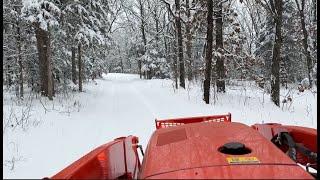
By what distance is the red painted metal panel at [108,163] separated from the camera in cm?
329

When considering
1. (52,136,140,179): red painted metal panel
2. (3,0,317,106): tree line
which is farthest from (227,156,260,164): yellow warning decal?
(3,0,317,106): tree line

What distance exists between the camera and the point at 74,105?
1683 centimetres

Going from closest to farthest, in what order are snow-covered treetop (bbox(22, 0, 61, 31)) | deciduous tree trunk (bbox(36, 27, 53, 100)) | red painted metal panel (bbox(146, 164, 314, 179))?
red painted metal panel (bbox(146, 164, 314, 179)) → snow-covered treetop (bbox(22, 0, 61, 31)) → deciduous tree trunk (bbox(36, 27, 53, 100))

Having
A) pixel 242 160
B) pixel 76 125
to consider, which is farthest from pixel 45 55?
pixel 242 160

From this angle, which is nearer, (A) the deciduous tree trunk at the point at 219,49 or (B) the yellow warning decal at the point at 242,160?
(B) the yellow warning decal at the point at 242,160

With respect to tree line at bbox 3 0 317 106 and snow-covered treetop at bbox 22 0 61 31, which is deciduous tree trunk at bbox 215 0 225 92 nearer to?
tree line at bbox 3 0 317 106

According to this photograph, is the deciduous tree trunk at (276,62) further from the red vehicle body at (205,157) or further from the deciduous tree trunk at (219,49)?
the red vehicle body at (205,157)

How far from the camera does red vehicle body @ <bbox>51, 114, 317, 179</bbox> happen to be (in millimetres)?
2900

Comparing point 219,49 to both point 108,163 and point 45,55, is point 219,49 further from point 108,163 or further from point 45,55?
point 108,163

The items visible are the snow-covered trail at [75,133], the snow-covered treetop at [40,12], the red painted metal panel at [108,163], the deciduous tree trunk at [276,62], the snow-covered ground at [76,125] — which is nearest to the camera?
the red painted metal panel at [108,163]

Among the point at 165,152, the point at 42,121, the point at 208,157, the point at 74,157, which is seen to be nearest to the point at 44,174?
the point at 74,157

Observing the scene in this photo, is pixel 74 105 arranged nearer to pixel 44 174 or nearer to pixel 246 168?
pixel 44 174

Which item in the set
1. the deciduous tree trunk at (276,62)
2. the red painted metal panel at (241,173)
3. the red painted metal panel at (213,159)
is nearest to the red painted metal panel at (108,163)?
the red painted metal panel at (213,159)

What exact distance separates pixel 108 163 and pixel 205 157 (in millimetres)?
1217
